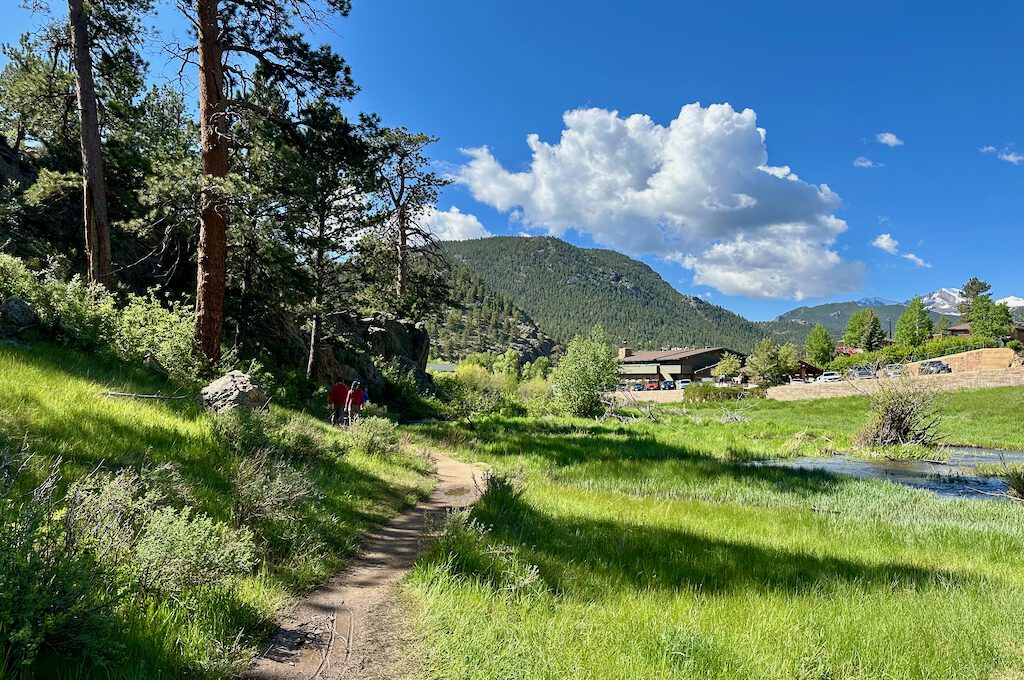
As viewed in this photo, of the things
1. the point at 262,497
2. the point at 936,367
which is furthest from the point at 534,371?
the point at 262,497

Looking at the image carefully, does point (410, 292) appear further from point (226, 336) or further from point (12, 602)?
point (12, 602)

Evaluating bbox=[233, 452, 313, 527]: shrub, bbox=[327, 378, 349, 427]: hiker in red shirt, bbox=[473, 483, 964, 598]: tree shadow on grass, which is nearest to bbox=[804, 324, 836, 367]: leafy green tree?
bbox=[327, 378, 349, 427]: hiker in red shirt

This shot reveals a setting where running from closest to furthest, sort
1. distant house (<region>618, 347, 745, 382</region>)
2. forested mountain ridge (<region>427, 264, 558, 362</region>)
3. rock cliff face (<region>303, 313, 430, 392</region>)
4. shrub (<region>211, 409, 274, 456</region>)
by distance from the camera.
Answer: shrub (<region>211, 409, 274, 456</region>)
rock cliff face (<region>303, 313, 430, 392</region>)
distant house (<region>618, 347, 745, 382</region>)
forested mountain ridge (<region>427, 264, 558, 362</region>)

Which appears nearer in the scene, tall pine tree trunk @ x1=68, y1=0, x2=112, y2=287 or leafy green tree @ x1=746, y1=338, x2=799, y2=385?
tall pine tree trunk @ x1=68, y1=0, x2=112, y2=287

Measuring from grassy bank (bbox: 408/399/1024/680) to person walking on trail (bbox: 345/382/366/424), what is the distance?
645 cm

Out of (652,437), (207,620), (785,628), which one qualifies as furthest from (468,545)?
(652,437)

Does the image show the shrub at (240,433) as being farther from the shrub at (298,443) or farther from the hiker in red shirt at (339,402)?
the hiker in red shirt at (339,402)

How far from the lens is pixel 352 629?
3.73 metres

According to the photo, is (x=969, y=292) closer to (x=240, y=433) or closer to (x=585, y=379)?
(x=585, y=379)

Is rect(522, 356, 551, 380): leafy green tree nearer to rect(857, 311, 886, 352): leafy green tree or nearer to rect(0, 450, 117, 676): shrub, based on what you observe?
rect(0, 450, 117, 676): shrub

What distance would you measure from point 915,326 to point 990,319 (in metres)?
9.88

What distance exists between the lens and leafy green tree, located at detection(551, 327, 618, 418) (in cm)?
3266

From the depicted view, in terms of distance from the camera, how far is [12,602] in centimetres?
230

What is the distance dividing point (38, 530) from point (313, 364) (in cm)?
1763
